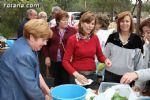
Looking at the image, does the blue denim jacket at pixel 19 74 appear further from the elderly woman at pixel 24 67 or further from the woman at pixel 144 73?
the woman at pixel 144 73

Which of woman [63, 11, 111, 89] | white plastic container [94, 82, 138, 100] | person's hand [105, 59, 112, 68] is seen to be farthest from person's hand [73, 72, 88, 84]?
white plastic container [94, 82, 138, 100]

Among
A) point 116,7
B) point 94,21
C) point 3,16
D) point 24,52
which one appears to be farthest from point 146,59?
point 116,7

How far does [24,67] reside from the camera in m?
2.04

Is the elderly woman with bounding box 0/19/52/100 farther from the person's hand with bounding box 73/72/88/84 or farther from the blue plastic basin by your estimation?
the person's hand with bounding box 73/72/88/84

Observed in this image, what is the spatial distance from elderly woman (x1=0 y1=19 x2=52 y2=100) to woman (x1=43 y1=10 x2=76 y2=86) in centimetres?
173

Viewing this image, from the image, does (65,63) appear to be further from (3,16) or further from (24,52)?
(3,16)

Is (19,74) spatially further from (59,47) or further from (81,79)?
(59,47)

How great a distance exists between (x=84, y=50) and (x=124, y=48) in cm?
45

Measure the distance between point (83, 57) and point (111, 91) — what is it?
0.92 m

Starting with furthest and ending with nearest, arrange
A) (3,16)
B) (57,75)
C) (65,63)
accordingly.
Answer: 1. (3,16)
2. (57,75)
3. (65,63)

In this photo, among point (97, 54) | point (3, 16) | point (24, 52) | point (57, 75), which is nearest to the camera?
point (24, 52)

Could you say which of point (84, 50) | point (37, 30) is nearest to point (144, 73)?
point (84, 50)

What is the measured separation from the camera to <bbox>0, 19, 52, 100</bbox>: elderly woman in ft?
6.70

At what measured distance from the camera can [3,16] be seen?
1345cm
